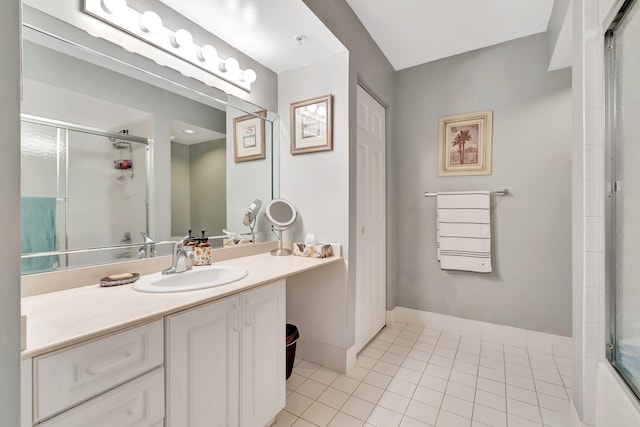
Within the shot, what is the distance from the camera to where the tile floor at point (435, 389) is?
1.50 meters

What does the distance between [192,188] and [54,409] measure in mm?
1161

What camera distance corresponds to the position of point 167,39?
1.50 m

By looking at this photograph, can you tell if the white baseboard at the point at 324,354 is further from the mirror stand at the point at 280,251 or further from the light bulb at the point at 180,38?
the light bulb at the point at 180,38

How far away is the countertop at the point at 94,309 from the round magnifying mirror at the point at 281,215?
2.38 ft

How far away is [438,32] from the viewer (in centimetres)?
217

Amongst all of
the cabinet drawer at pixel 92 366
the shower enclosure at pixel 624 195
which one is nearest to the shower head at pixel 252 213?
the cabinet drawer at pixel 92 366

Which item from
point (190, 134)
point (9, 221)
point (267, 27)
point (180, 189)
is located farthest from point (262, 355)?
point (267, 27)

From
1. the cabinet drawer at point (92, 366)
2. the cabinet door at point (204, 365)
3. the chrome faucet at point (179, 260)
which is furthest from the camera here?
the chrome faucet at point (179, 260)

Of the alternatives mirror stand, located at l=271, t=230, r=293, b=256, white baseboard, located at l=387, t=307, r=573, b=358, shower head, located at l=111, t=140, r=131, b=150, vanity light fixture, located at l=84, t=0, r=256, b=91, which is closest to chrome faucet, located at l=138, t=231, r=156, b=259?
shower head, located at l=111, t=140, r=131, b=150

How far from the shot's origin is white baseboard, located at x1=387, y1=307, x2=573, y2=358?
2.16 metres

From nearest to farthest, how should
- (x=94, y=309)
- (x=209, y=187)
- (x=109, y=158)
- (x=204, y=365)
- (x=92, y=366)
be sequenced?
(x=92, y=366), (x=94, y=309), (x=204, y=365), (x=109, y=158), (x=209, y=187)

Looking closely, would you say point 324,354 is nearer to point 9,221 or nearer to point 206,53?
point 9,221

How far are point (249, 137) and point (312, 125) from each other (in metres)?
0.47

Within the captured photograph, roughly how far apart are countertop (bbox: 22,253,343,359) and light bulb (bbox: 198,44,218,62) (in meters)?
1.33
